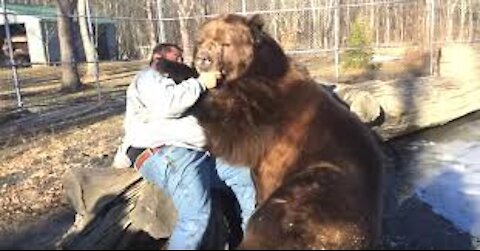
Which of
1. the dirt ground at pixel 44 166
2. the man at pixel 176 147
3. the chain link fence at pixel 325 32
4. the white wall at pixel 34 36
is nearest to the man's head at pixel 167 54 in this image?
the man at pixel 176 147

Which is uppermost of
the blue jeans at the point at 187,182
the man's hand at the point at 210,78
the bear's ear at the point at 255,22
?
the bear's ear at the point at 255,22

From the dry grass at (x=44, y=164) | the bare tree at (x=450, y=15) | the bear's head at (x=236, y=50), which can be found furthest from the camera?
the bare tree at (x=450, y=15)

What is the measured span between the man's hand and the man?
6 cm

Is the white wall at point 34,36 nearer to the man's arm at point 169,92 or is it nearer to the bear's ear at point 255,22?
the man's arm at point 169,92

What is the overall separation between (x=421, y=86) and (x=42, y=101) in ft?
30.9

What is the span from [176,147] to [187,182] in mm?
245

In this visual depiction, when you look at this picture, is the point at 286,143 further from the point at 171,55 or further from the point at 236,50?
the point at 171,55

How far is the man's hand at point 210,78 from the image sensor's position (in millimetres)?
3713

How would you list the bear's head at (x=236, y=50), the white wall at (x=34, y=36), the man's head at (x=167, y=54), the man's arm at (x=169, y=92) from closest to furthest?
the bear's head at (x=236, y=50), the man's arm at (x=169, y=92), the man's head at (x=167, y=54), the white wall at (x=34, y=36)

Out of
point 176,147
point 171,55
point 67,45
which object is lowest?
point 176,147

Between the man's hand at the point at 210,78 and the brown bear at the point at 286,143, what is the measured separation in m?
0.03

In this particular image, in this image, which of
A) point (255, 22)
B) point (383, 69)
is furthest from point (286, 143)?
point (383, 69)

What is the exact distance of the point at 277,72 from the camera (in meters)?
3.75

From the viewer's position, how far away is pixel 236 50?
366 centimetres
